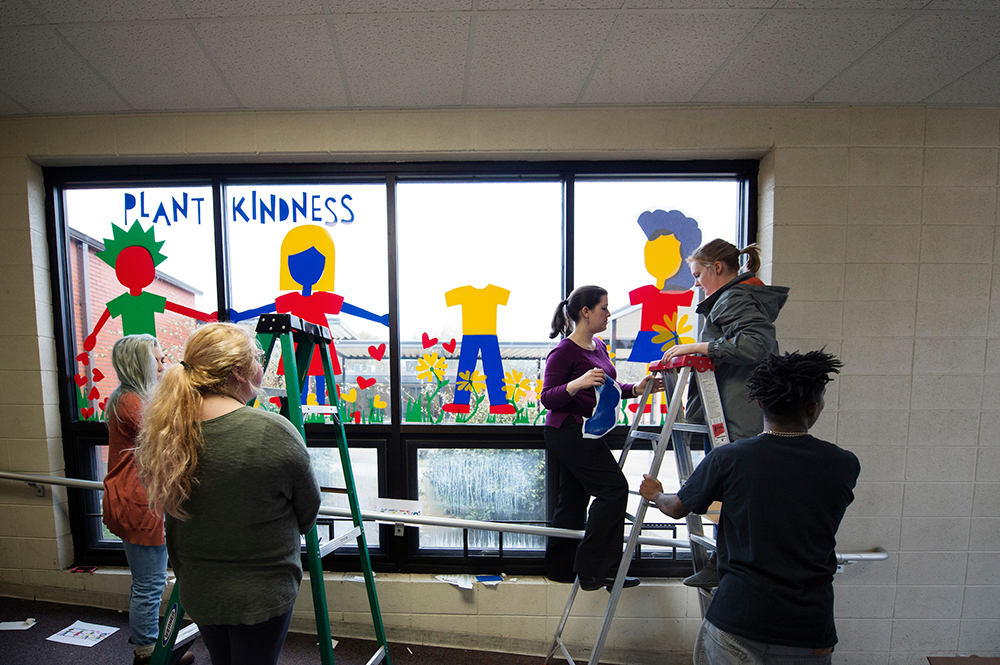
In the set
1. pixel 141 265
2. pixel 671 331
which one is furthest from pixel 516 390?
pixel 141 265

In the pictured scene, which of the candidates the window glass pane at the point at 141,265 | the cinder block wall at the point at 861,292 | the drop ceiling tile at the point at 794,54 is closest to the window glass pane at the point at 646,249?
the cinder block wall at the point at 861,292

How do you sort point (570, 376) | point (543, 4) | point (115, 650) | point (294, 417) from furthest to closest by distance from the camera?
point (115, 650)
point (570, 376)
point (543, 4)
point (294, 417)

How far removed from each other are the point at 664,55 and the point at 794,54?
1.69 ft

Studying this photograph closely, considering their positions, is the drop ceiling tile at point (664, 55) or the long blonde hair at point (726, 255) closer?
the drop ceiling tile at point (664, 55)

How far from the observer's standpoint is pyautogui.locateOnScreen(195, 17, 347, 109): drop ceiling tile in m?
1.60

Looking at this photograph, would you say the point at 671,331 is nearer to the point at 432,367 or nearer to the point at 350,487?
the point at 432,367

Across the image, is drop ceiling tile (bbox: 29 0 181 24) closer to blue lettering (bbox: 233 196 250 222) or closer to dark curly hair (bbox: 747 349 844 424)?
blue lettering (bbox: 233 196 250 222)

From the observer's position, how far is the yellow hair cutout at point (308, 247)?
2.29 m

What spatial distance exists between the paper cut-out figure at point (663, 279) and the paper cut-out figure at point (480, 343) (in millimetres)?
699

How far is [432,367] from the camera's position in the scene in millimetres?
2275

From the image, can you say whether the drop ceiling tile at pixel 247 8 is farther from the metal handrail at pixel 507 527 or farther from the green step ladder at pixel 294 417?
the metal handrail at pixel 507 527

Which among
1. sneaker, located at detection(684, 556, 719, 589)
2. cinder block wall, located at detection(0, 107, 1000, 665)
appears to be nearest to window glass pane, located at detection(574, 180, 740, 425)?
cinder block wall, located at detection(0, 107, 1000, 665)

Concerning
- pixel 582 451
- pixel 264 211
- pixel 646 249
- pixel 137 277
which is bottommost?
pixel 582 451

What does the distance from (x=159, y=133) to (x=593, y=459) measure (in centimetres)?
263
